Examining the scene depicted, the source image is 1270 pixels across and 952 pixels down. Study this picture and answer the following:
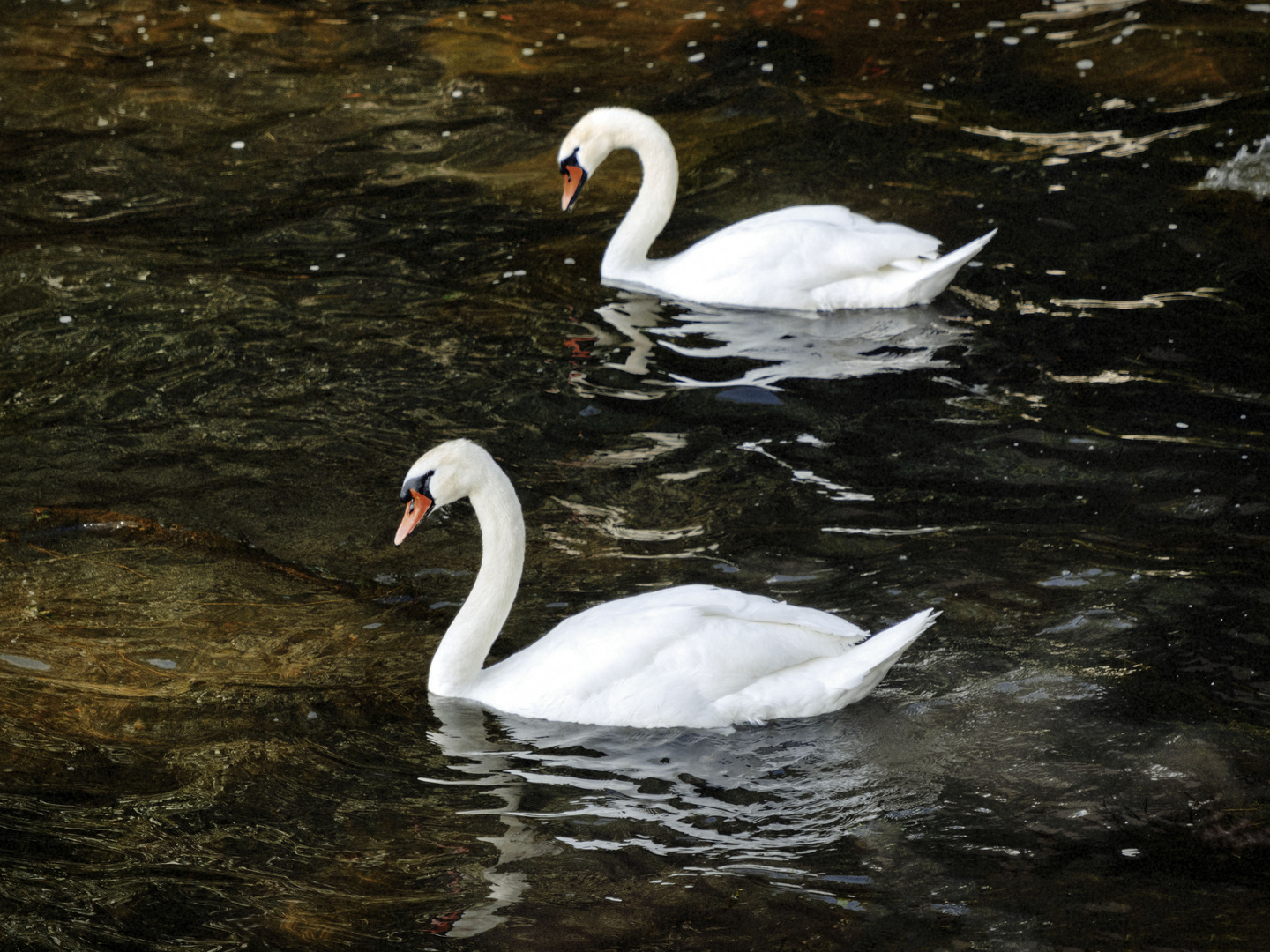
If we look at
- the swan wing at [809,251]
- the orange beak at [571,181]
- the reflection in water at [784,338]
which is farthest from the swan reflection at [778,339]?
the orange beak at [571,181]

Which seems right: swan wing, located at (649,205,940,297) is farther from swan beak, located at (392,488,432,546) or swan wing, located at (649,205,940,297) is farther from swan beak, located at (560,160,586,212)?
swan beak, located at (392,488,432,546)

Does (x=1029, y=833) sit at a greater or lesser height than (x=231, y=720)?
lesser

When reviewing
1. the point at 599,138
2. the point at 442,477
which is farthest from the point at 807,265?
the point at 442,477

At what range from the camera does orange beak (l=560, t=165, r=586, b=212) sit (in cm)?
980

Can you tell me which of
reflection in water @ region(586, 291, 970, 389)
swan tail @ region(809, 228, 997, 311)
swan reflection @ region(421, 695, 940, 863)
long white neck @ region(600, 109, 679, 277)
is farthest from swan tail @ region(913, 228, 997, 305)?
swan reflection @ region(421, 695, 940, 863)

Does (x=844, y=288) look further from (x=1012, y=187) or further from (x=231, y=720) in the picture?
(x=231, y=720)

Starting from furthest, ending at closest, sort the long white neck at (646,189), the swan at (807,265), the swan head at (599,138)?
the swan head at (599,138) → the long white neck at (646,189) → the swan at (807,265)

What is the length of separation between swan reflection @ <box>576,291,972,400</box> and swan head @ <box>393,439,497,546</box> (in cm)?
274

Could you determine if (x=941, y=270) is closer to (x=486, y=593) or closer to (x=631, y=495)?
(x=631, y=495)

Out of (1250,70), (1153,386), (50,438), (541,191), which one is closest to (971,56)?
(1250,70)

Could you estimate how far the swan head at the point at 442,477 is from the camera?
5.41 m

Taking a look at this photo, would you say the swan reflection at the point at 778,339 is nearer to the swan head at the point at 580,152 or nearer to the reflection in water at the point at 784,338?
the reflection in water at the point at 784,338

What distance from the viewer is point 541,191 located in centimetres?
1110

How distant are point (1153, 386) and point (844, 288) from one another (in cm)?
207
